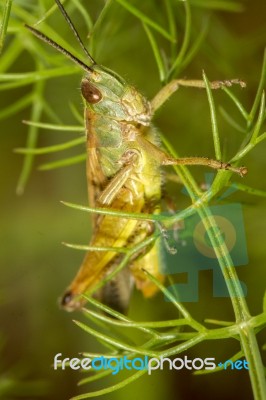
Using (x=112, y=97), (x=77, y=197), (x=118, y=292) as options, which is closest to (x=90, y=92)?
(x=112, y=97)

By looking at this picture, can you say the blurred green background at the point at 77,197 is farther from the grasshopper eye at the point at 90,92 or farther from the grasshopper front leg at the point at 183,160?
the grasshopper eye at the point at 90,92

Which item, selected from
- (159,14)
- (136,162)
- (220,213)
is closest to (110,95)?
(136,162)

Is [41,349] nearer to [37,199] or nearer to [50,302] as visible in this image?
[50,302]

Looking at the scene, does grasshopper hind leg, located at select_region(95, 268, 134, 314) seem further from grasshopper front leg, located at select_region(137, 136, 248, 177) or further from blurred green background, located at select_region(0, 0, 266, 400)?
grasshopper front leg, located at select_region(137, 136, 248, 177)

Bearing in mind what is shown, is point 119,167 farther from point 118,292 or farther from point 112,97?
point 118,292

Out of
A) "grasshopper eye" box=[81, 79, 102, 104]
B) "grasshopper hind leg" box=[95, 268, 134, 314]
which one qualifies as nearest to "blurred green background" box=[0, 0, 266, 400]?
"grasshopper hind leg" box=[95, 268, 134, 314]

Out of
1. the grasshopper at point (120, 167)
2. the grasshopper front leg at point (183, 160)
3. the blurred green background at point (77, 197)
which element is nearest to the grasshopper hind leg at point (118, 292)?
the grasshopper at point (120, 167)
